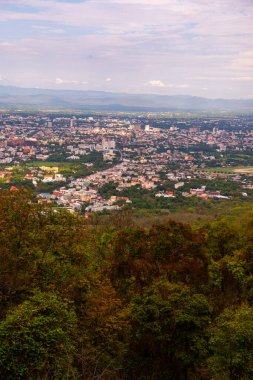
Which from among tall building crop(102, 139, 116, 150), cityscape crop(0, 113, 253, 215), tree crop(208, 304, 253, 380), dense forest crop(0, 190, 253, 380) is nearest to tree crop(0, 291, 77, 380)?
dense forest crop(0, 190, 253, 380)

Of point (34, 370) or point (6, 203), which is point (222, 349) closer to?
point (34, 370)

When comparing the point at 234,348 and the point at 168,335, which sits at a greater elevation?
the point at 234,348

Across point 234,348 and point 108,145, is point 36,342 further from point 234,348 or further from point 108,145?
point 108,145

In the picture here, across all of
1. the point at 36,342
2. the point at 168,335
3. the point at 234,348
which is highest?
the point at 36,342

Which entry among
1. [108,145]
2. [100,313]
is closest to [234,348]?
[100,313]

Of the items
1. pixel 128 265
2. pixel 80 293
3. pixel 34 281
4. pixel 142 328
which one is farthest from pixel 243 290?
pixel 34 281

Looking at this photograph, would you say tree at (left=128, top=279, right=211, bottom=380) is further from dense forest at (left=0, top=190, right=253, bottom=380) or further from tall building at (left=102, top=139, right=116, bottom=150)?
tall building at (left=102, top=139, right=116, bottom=150)

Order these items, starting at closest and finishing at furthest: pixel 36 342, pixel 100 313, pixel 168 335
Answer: pixel 36 342 < pixel 100 313 < pixel 168 335

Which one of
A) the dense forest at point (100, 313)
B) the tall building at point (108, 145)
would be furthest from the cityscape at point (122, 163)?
the dense forest at point (100, 313)
